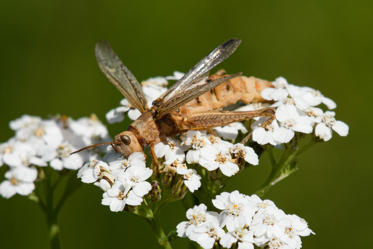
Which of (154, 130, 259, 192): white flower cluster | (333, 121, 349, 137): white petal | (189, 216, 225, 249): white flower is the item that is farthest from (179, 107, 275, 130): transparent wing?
(189, 216, 225, 249): white flower

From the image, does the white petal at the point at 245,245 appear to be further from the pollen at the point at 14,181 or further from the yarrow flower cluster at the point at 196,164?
the pollen at the point at 14,181

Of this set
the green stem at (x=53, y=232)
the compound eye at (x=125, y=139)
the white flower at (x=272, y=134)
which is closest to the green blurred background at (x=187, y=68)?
the green stem at (x=53, y=232)

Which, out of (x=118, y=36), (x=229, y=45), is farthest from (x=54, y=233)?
(x=118, y=36)

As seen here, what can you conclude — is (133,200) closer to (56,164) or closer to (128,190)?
(128,190)

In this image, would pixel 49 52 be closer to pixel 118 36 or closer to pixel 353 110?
pixel 118 36

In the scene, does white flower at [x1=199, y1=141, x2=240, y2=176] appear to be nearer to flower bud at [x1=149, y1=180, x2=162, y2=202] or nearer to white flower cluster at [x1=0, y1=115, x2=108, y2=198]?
flower bud at [x1=149, y1=180, x2=162, y2=202]

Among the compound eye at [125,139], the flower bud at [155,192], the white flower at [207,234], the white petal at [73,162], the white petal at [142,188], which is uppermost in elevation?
the white petal at [73,162]

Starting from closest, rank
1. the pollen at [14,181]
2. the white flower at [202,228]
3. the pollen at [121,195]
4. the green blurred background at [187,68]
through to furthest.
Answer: the white flower at [202,228], the pollen at [121,195], the pollen at [14,181], the green blurred background at [187,68]
